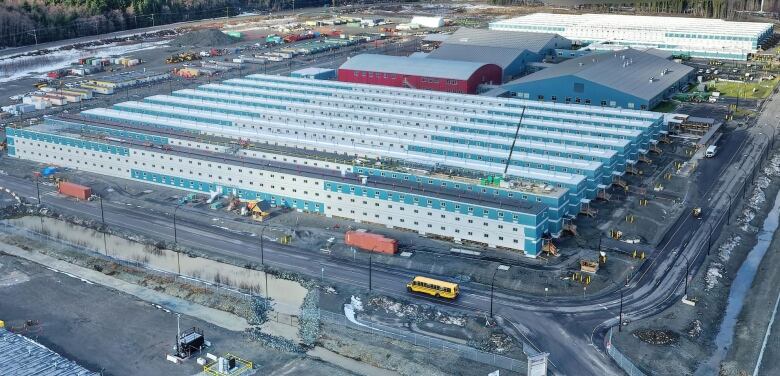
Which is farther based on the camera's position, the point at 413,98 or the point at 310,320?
the point at 413,98

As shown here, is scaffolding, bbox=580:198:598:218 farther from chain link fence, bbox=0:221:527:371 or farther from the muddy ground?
chain link fence, bbox=0:221:527:371

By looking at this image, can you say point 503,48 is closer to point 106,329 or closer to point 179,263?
point 179,263

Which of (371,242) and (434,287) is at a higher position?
(371,242)

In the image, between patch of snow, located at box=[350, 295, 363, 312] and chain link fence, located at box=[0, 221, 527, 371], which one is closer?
chain link fence, located at box=[0, 221, 527, 371]

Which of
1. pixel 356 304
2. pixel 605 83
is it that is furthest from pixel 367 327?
pixel 605 83

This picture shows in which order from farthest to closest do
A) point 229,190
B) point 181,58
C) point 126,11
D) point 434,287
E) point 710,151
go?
point 126,11 < point 181,58 < point 710,151 < point 229,190 < point 434,287

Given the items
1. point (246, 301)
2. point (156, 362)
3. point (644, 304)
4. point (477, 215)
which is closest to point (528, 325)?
point (644, 304)

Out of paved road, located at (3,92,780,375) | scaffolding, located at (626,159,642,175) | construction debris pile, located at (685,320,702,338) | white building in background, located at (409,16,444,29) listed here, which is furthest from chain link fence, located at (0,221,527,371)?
white building in background, located at (409,16,444,29)
